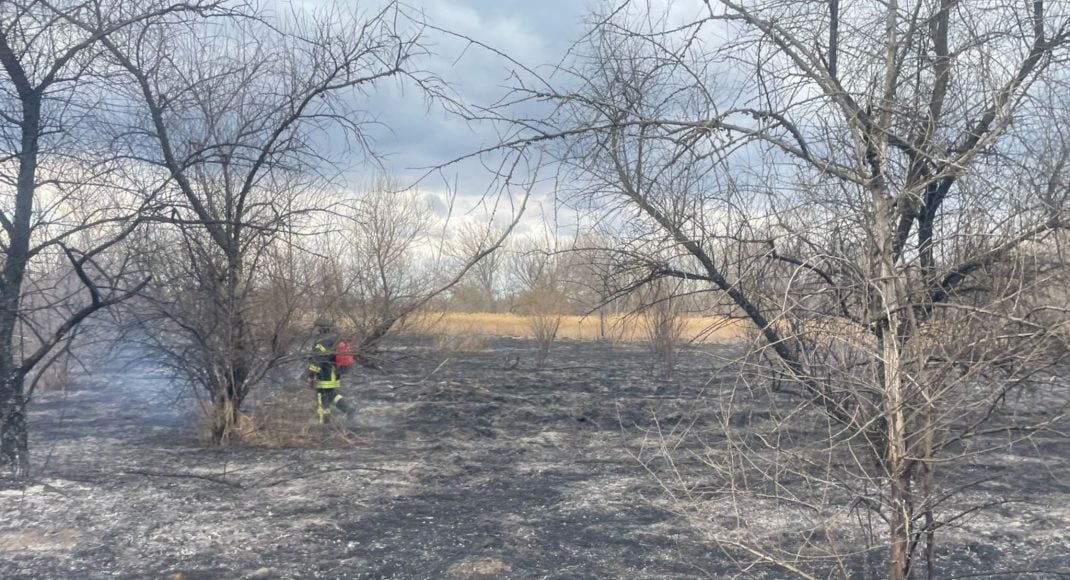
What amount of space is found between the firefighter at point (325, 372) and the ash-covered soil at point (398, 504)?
0.33 m

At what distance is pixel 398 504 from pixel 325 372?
4566mm

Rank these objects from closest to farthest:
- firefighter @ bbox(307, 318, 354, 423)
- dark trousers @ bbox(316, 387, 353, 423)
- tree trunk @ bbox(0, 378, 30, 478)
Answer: tree trunk @ bbox(0, 378, 30, 478), firefighter @ bbox(307, 318, 354, 423), dark trousers @ bbox(316, 387, 353, 423)

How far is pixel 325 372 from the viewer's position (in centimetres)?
1262

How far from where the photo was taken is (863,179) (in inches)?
142

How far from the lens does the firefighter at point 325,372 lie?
38.5 ft

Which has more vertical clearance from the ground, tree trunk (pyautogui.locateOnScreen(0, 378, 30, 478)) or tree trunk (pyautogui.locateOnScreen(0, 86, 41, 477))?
tree trunk (pyautogui.locateOnScreen(0, 86, 41, 477))

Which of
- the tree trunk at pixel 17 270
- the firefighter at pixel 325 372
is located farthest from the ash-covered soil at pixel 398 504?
the tree trunk at pixel 17 270

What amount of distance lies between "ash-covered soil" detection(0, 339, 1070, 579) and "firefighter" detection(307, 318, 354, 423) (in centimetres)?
33

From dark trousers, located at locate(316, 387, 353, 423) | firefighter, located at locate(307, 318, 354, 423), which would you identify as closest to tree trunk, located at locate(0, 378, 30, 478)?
firefighter, located at locate(307, 318, 354, 423)

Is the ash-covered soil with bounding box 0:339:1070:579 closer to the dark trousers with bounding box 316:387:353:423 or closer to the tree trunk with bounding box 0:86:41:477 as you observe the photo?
the dark trousers with bounding box 316:387:353:423

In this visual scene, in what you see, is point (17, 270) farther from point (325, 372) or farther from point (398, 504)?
point (325, 372)

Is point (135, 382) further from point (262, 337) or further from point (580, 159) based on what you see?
point (580, 159)

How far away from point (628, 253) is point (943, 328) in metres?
2.81

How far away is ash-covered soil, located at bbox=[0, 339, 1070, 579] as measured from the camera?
646 centimetres
